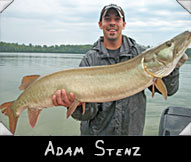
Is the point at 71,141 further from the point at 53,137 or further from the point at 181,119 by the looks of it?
the point at 181,119

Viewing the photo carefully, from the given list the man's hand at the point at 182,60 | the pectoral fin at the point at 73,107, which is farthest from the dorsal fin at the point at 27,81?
the man's hand at the point at 182,60

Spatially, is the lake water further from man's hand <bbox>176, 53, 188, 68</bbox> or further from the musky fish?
man's hand <bbox>176, 53, 188, 68</bbox>

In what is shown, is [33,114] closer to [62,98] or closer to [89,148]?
[62,98]

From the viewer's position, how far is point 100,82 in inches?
54.2

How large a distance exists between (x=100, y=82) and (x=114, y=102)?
0.31m

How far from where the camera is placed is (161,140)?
1.47 m

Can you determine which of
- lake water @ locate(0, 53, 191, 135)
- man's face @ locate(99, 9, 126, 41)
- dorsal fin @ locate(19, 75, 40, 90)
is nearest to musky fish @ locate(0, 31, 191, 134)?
dorsal fin @ locate(19, 75, 40, 90)

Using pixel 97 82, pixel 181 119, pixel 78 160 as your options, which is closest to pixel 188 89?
pixel 181 119

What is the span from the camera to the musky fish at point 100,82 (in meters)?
1.31

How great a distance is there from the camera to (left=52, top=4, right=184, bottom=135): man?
5.14ft

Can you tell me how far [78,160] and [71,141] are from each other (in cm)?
12

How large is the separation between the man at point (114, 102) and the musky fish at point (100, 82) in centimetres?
18

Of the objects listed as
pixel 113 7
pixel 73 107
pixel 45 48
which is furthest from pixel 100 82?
pixel 45 48

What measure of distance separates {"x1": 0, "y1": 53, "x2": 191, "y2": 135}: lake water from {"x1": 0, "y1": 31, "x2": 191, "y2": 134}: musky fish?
0.40ft
